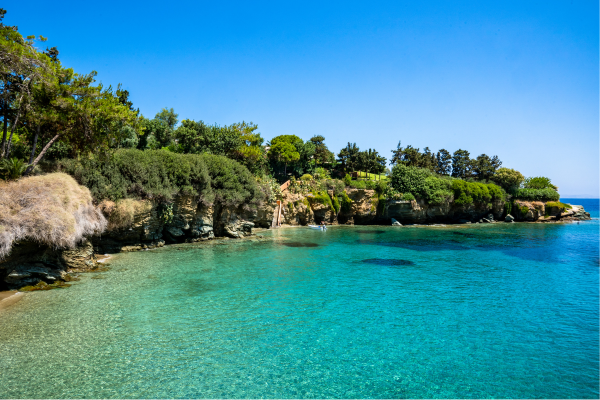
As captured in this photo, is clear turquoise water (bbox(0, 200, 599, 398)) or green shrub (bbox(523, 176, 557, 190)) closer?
clear turquoise water (bbox(0, 200, 599, 398))

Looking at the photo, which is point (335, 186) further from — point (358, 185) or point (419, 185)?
point (419, 185)

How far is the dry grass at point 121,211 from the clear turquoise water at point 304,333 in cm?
362

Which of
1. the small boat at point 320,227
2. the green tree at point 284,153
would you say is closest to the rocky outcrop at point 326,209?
the small boat at point 320,227

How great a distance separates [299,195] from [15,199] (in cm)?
3656

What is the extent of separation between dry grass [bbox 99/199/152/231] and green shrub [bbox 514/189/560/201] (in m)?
66.4

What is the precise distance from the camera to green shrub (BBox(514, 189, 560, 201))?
6341cm

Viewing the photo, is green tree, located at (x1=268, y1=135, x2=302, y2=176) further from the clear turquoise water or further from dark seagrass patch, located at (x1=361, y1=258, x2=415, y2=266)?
the clear turquoise water

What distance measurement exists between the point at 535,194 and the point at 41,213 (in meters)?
74.1

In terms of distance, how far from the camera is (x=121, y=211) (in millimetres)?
24469

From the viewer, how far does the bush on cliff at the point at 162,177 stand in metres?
24.2

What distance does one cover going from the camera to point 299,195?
163ft

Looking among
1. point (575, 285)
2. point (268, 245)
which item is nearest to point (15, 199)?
point (268, 245)

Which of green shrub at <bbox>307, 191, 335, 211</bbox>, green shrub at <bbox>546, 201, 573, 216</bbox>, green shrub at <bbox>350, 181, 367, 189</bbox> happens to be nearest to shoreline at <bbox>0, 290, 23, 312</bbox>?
green shrub at <bbox>307, 191, 335, 211</bbox>

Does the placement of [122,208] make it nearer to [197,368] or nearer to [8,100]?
[8,100]
